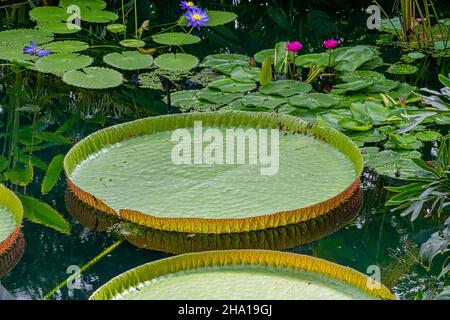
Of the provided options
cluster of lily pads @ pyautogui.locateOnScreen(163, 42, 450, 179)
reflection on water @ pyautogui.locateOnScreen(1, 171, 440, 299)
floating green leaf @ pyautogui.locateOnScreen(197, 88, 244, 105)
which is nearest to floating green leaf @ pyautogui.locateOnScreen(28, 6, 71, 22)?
cluster of lily pads @ pyautogui.locateOnScreen(163, 42, 450, 179)

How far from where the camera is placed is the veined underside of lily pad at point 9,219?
9.66 feet

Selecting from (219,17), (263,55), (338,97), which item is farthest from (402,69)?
(219,17)

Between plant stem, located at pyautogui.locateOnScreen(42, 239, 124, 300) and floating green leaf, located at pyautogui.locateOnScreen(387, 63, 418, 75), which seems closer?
plant stem, located at pyautogui.locateOnScreen(42, 239, 124, 300)

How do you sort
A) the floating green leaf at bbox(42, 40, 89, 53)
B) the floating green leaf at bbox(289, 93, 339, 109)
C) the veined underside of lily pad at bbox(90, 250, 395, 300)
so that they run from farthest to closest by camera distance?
the floating green leaf at bbox(42, 40, 89, 53) → the floating green leaf at bbox(289, 93, 339, 109) → the veined underside of lily pad at bbox(90, 250, 395, 300)

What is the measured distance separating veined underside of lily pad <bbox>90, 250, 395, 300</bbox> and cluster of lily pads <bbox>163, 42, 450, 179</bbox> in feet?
2.97

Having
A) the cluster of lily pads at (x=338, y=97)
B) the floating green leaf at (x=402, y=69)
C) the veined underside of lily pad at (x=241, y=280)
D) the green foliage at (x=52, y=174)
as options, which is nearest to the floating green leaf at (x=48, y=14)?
the cluster of lily pads at (x=338, y=97)

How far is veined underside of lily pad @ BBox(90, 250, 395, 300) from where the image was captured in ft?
8.63

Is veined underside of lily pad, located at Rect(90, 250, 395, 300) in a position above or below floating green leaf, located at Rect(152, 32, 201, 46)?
below

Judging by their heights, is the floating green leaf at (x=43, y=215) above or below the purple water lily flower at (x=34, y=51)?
below

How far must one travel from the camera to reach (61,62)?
458cm

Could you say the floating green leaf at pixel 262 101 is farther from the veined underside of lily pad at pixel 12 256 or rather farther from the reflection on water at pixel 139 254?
the veined underside of lily pad at pixel 12 256

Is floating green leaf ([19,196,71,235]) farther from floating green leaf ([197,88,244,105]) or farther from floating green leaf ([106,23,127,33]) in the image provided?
floating green leaf ([106,23,127,33])

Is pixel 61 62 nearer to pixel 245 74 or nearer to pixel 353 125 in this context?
pixel 245 74

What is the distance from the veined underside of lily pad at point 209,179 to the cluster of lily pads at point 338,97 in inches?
7.7
